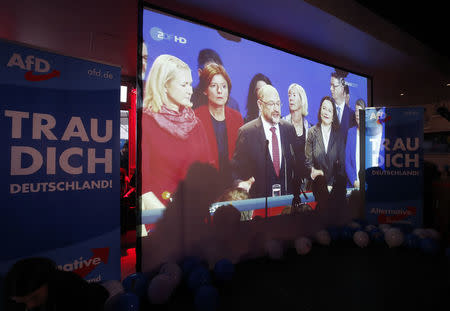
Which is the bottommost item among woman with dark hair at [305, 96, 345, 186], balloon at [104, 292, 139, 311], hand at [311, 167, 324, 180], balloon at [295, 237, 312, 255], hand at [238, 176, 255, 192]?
balloon at [295, 237, 312, 255]

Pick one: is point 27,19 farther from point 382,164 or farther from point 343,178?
point 382,164

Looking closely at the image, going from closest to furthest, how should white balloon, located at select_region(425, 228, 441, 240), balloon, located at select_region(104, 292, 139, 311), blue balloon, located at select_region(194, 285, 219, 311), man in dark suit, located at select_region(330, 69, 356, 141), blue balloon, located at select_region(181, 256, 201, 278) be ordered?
balloon, located at select_region(104, 292, 139, 311), blue balloon, located at select_region(194, 285, 219, 311), blue balloon, located at select_region(181, 256, 201, 278), white balloon, located at select_region(425, 228, 441, 240), man in dark suit, located at select_region(330, 69, 356, 141)

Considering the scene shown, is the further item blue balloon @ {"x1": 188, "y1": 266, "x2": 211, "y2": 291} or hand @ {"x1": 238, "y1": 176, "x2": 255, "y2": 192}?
hand @ {"x1": 238, "y1": 176, "x2": 255, "y2": 192}

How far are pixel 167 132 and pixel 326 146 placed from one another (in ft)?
8.29

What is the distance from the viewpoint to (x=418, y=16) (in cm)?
351

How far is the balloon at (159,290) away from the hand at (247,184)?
125 cm

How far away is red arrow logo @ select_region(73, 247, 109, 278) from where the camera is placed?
1.94 metres

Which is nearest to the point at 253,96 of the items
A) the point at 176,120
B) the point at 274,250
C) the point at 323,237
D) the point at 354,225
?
the point at 176,120

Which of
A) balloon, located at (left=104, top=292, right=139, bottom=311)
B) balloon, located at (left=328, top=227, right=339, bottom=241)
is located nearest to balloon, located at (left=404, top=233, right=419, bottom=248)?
balloon, located at (left=328, top=227, right=339, bottom=241)

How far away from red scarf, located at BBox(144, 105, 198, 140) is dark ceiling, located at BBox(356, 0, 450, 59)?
257cm

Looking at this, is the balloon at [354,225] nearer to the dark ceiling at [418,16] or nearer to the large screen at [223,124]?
the large screen at [223,124]

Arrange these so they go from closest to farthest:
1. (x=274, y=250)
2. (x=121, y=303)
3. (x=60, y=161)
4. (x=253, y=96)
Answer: (x=121, y=303) → (x=60, y=161) → (x=274, y=250) → (x=253, y=96)

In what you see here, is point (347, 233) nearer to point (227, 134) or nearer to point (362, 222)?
point (362, 222)

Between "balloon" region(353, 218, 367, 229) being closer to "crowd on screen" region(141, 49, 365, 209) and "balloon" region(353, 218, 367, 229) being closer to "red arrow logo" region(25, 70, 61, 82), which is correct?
"crowd on screen" region(141, 49, 365, 209)
